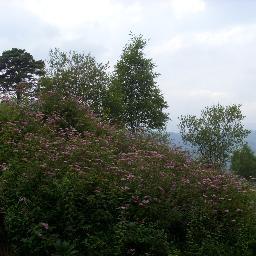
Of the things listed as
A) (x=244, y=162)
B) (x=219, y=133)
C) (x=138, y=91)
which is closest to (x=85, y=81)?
(x=138, y=91)

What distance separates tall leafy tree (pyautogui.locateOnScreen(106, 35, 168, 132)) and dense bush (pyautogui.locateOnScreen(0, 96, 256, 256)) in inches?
834

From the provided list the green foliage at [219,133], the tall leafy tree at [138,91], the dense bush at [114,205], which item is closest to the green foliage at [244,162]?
the green foliage at [219,133]

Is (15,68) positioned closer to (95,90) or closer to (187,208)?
(95,90)

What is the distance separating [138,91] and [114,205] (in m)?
25.2

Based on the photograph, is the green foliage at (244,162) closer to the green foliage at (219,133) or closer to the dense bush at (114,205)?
the green foliage at (219,133)

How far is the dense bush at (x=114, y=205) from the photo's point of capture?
8414 millimetres

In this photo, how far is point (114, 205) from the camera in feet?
28.8

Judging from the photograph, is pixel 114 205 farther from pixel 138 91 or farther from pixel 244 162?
pixel 244 162

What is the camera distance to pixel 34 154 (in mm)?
10234

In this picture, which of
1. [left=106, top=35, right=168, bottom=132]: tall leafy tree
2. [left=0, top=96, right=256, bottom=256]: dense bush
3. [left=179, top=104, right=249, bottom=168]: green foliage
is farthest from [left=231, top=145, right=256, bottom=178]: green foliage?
[left=0, top=96, right=256, bottom=256]: dense bush

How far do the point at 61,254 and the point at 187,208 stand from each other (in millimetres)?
2815

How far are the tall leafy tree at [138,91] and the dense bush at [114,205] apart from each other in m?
21.2

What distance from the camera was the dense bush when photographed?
8.41 metres

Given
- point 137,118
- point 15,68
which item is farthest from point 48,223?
point 15,68
